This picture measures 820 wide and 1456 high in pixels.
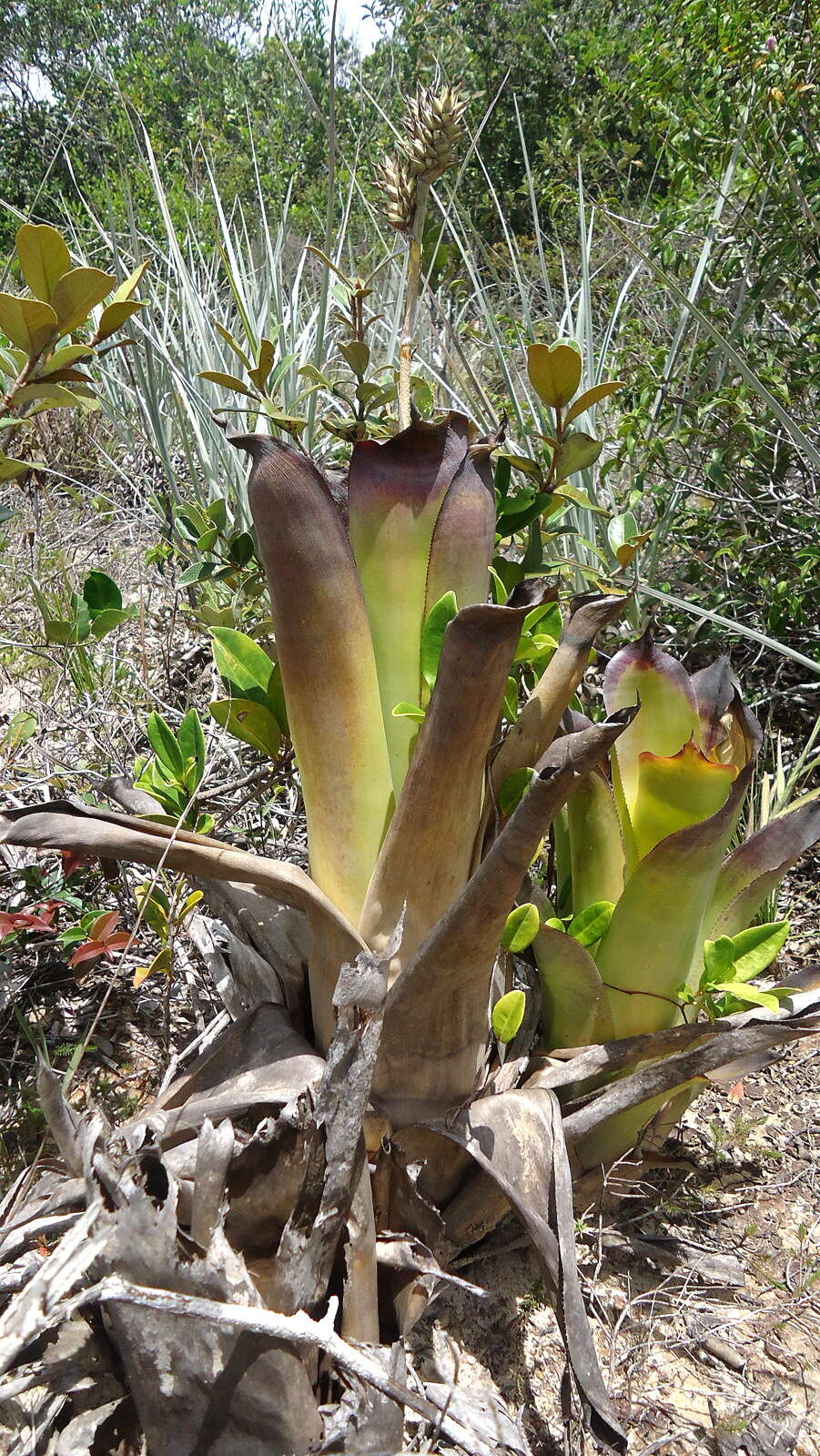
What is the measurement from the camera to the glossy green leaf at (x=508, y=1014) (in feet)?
3.00

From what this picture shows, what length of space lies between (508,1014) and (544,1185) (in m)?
0.16

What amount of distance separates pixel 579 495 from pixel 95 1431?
1050mm

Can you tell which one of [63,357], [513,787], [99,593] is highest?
[63,357]

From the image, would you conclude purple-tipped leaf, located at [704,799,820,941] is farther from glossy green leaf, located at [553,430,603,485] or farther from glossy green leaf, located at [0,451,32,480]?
glossy green leaf, located at [0,451,32,480]

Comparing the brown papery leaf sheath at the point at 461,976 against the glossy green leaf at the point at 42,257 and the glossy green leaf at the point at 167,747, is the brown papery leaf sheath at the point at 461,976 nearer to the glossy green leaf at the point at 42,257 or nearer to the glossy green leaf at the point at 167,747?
the glossy green leaf at the point at 167,747

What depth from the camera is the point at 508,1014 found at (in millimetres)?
918

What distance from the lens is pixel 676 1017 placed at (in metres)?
1.03

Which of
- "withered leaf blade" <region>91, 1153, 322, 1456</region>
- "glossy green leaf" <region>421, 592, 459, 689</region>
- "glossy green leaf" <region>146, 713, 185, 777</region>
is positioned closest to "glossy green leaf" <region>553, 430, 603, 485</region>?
"glossy green leaf" <region>421, 592, 459, 689</region>

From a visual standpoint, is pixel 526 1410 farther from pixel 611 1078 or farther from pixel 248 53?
pixel 248 53

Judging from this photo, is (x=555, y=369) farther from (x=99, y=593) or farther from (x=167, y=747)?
(x=99, y=593)

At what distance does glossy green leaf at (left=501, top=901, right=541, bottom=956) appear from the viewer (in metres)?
0.94

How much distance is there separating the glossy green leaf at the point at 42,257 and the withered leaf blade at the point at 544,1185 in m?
0.84

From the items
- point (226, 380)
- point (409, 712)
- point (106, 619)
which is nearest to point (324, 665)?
point (409, 712)

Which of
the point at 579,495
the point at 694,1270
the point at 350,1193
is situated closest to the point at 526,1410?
the point at 694,1270
